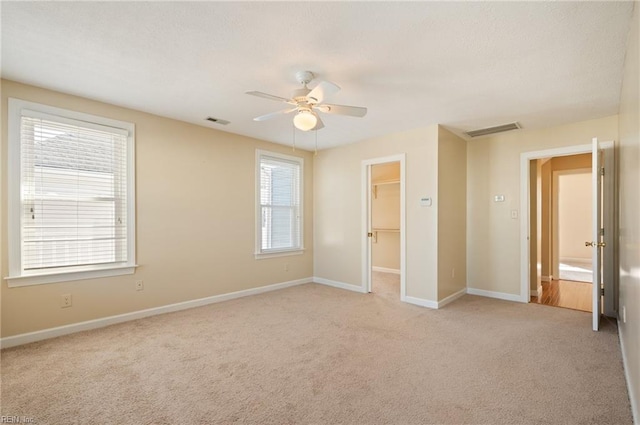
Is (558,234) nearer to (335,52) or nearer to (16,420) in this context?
(335,52)

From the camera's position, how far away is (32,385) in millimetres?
2262

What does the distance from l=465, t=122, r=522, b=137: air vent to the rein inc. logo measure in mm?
5174

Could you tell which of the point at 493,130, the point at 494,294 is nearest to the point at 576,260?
the point at 494,294

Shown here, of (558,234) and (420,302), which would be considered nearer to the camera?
(420,302)

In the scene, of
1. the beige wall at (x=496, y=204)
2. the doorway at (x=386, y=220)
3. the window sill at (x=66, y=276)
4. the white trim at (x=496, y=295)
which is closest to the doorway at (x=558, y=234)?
the white trim at (x=496, y=295)

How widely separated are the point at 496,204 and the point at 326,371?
144 inches

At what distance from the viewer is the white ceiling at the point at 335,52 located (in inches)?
75.9

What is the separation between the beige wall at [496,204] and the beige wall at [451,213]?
5.1 inches

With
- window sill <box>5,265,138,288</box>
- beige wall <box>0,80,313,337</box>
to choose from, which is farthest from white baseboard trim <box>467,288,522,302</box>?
window sill <box>5,265,138,288</box>

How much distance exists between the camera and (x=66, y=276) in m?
3.20

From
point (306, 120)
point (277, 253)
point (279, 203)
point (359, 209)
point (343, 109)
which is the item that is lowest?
point (277, 253)

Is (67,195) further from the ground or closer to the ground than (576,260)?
further from the ground

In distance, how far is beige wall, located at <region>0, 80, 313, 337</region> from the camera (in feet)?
10.0

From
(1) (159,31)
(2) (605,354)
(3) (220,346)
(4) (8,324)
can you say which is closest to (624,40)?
(2) (605,354)
